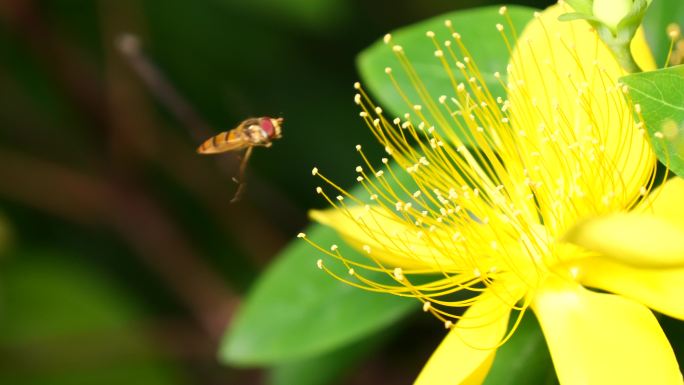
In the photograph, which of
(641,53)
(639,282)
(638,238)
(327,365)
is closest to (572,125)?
(641,53)

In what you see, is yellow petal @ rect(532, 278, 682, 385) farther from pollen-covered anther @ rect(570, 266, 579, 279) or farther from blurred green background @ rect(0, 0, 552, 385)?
blurred green background @ rect(0, 0, 552, 385)

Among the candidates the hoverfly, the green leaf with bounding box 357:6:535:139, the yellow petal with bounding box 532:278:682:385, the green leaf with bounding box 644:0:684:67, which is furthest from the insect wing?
the green leaf with bounding box 644:0:684:67

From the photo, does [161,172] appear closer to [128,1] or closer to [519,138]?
[128,1]

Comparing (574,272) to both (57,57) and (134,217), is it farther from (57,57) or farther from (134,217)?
(57,57)

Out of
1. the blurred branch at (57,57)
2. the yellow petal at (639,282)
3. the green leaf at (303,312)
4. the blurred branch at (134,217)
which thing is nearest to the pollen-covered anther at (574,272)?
the yellow petal at (639,282)

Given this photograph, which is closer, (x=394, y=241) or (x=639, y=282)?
(x=639, y=282)

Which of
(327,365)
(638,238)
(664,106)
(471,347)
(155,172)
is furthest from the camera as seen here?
(155,172)

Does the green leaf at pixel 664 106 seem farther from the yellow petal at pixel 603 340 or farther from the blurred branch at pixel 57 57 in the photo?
the blurred branch at pixel 57 57
